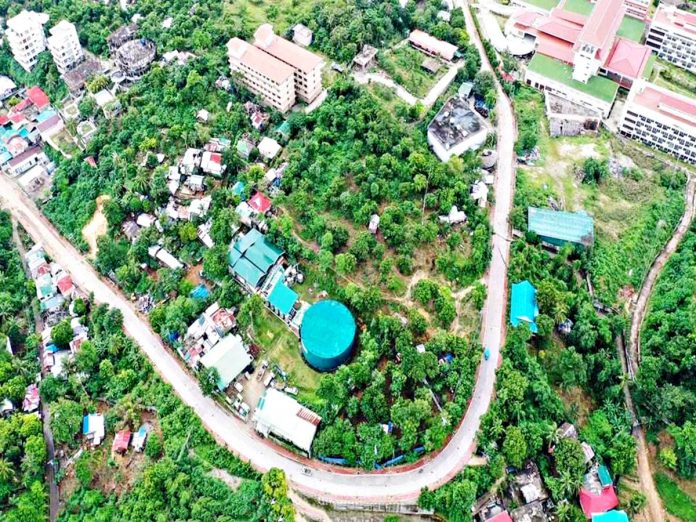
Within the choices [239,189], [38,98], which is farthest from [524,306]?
[38,98]

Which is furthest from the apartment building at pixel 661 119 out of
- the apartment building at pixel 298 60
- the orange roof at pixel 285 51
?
the orange roof at pixel 285 51

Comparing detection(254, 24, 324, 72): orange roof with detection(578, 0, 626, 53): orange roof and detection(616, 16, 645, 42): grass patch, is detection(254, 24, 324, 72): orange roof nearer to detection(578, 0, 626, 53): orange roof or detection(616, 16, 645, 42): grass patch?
detection(578, 0, 626, 53): orange roof

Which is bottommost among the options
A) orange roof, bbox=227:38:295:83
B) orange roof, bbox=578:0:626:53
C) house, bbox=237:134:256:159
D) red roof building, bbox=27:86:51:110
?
red roof building, bbox=27:86:51:110

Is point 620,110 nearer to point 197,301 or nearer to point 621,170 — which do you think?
point 621,170

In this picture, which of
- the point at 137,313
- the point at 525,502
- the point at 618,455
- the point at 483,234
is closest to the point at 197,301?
the point at 137,313

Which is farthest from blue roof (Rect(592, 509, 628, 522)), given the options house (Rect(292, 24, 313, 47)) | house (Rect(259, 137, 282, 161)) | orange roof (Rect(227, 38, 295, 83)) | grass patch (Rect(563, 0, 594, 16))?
grass patch (Rect(563, 0, 594, 16))

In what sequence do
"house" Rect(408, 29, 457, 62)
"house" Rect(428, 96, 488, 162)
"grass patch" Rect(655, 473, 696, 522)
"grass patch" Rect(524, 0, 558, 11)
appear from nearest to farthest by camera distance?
1. "grass patch" Rect(655, 473, 696, 522)
2. "house" Rect(428, 96, 488, 162)
3. "house" Rect(408, 29, 457, 62)
4. "grass patch" Rect(524, 0, 558, 11)
